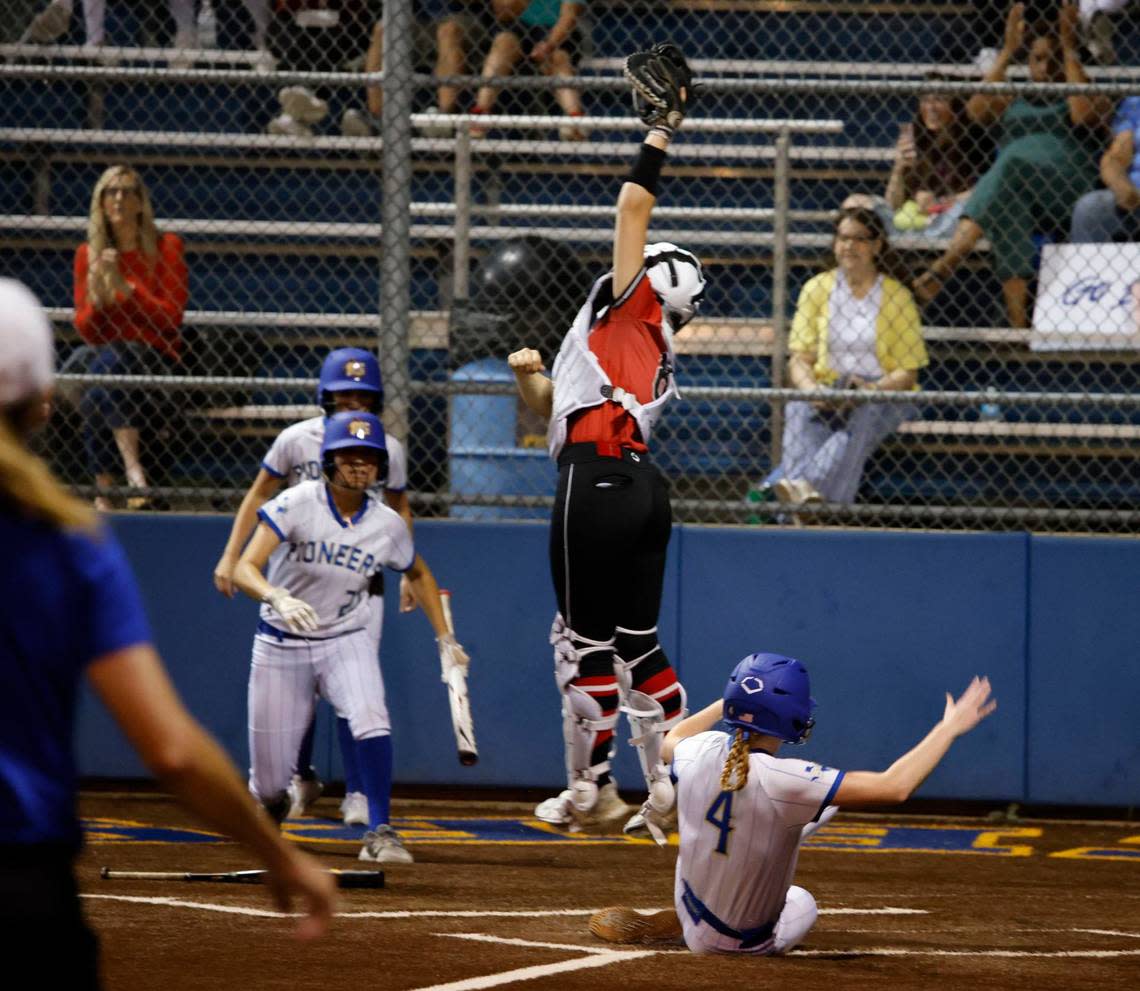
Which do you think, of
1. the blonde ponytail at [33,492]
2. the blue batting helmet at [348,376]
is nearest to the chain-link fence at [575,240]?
the blue batting helmet at [348,376]

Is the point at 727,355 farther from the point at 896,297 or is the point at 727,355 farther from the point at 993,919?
the point at 993,919

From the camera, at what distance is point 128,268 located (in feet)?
31.4

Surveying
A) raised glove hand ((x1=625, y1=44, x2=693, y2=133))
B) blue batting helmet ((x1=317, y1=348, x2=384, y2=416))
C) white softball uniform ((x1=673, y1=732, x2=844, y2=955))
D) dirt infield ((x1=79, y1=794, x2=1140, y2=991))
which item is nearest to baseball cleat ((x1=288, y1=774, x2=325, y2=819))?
dirt infield ((x1=79, y1=794, x2=1140, y2=991))

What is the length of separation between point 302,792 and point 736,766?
13.5 feet

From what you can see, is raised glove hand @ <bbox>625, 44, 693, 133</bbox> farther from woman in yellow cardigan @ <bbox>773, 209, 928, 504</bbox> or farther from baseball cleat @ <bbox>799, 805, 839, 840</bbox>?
woman in yellow cardigan @ <bbox>773, 209, 928, 504</bbox>

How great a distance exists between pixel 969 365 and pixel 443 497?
10.7 ft

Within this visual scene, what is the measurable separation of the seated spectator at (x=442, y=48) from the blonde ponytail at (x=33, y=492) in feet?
26.4

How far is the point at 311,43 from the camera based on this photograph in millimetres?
10781

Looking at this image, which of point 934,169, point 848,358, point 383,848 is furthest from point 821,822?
point 934,169

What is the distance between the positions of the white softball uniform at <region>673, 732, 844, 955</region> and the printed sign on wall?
16.2 feet

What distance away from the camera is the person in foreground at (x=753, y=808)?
5.09m

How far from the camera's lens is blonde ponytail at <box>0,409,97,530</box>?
218 cm

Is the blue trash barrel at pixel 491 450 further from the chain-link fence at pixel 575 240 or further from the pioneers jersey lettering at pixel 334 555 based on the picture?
the pioneers jersey lettering at pixel 334 555

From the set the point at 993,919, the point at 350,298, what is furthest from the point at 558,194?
the point at 993,919
